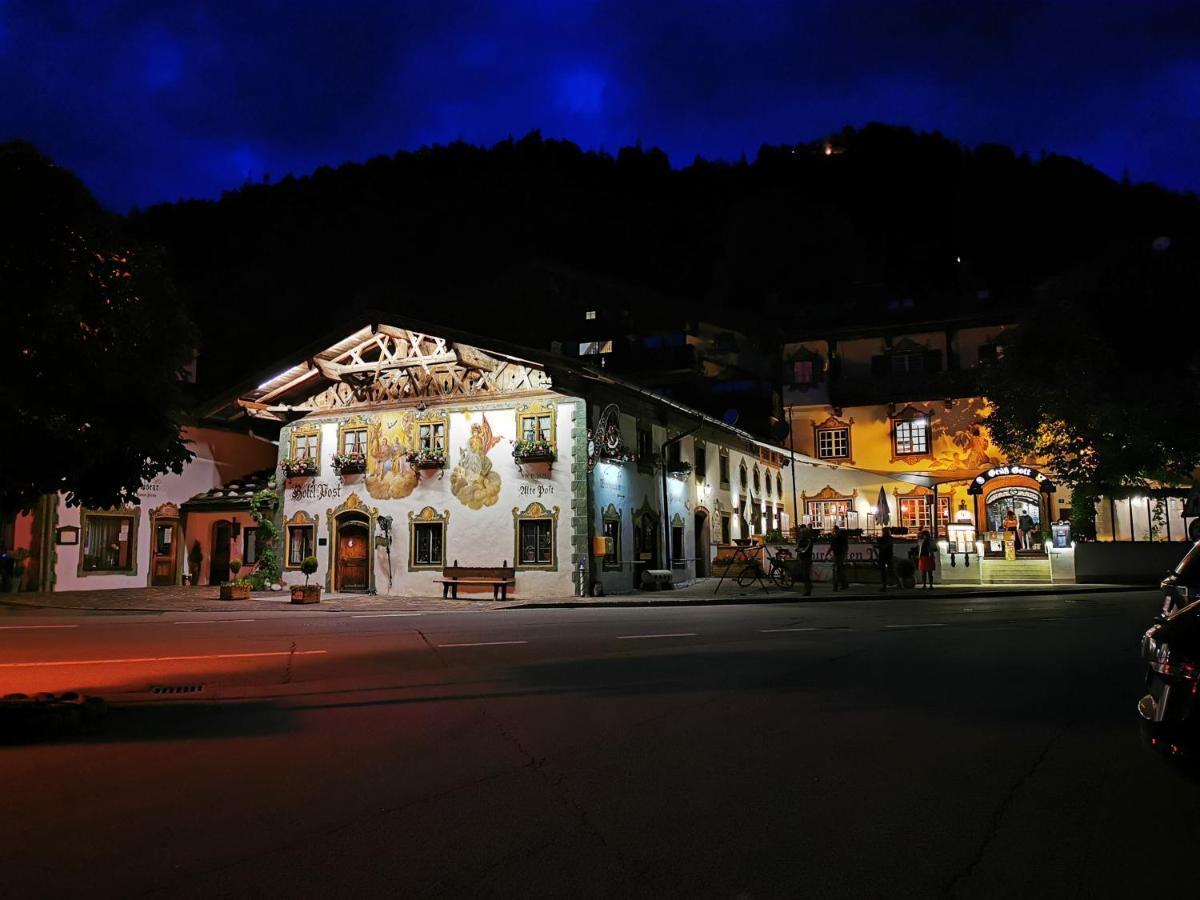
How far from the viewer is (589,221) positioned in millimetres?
94062

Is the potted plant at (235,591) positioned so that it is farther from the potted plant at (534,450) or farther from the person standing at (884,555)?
the person standing at (884,555)

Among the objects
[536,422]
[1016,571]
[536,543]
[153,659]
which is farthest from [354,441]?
[1016,571]

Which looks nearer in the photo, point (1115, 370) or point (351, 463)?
point (1115, 370)

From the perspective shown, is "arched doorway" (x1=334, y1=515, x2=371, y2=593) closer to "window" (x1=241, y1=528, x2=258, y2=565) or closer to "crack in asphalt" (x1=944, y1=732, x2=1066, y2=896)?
"window" (x1=241, y1=528, x2=258, y2=565)

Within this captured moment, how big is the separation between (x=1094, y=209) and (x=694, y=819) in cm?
9540

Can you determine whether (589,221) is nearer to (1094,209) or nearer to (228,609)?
(1094,209)

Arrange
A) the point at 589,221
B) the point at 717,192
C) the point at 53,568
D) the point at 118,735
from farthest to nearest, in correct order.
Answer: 1. the point at 717,192
2. the point at 589,221
3. the point at 53,568
4. the point at 118,735

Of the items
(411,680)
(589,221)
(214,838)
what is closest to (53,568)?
(411,680)

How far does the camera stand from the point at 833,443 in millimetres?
46281

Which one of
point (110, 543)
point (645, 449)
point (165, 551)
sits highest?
point (645, 449)

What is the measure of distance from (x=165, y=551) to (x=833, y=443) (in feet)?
99.3

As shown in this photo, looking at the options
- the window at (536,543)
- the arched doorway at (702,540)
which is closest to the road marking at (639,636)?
the window at (536,543)

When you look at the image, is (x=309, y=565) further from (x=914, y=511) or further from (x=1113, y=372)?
(x=914, y=511)

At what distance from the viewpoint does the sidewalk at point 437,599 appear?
2342 centimetres
